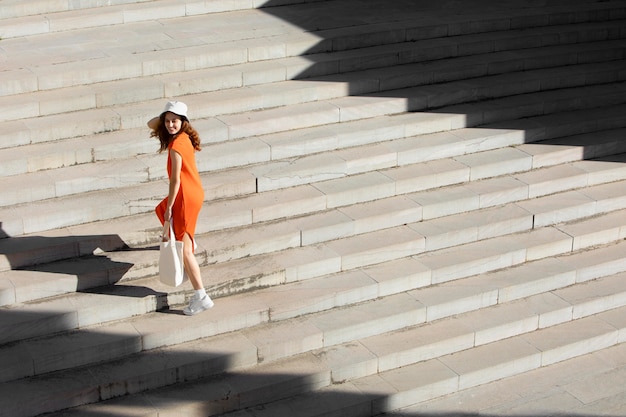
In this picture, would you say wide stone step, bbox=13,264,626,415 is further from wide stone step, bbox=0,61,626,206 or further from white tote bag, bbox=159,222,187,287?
wide stone step, bbox=0,61,626,206

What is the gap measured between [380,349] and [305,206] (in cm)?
167

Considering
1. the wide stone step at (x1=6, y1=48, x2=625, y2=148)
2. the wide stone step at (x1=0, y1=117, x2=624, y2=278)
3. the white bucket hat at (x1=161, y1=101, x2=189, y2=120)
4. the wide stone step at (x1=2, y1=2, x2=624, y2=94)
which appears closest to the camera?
the white bucket hat at (x1=161, y1=101, x2=189, y2=120)

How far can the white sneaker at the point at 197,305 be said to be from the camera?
8.56m

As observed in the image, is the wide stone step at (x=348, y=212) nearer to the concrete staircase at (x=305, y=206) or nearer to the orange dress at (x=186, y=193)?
the concrete staircase at (x=305, y=206)

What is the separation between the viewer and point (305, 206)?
980cm

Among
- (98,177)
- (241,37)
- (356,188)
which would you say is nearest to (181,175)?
(98,177)

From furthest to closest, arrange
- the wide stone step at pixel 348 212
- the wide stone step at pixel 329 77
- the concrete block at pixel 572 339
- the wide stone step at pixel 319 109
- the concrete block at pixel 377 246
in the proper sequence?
the wide stone step at pixel 329 77
the wide stone step at pixel 319 109
the concrete block at pixel 377 246
the concrete block at pixel 572 339
the wide stone step at pixel 348 212

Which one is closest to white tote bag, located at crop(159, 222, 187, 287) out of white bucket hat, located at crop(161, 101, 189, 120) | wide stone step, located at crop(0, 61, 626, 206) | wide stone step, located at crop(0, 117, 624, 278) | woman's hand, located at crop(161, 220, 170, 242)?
woman's hand, located at crop(161, 220, 170, 242)

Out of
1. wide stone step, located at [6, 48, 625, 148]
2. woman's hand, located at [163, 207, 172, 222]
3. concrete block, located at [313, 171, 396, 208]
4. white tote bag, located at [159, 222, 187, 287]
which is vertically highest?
wide stone step, located at [6, 48, 625, 148]

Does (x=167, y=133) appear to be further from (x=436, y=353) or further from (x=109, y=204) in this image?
(x=436, y=353)

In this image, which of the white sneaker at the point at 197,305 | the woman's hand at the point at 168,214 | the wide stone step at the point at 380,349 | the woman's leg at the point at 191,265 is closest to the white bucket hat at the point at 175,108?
the woman's hand at the point at 168,214

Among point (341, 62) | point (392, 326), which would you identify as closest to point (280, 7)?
point (341, 62)

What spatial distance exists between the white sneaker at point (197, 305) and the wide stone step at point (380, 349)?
290mm

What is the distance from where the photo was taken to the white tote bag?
27.1 feet
